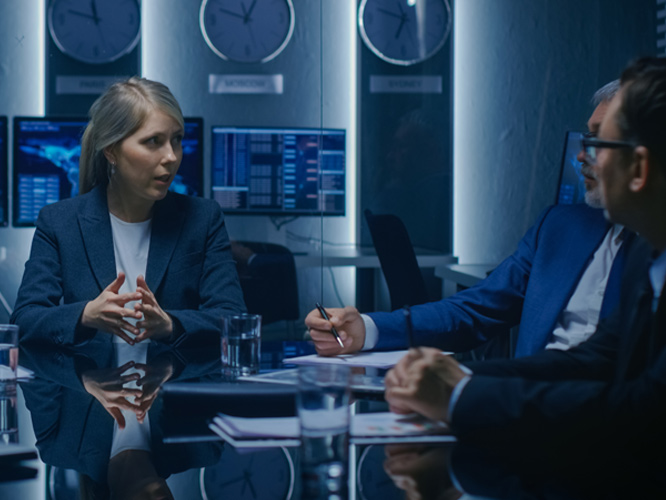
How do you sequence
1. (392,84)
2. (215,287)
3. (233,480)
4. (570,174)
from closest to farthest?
(233,480) → (215,287) → (570,174) → (392,84)

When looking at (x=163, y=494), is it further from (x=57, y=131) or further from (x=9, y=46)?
(x=9, y=46)

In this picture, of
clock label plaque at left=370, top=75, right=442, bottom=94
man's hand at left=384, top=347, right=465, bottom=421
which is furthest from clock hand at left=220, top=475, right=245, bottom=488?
clock label plaque at left=370, top=75, right=442, bottom=94

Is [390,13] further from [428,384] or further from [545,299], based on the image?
[428,384]

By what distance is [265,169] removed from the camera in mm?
4469

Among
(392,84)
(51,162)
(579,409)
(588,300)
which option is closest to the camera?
(579,409)

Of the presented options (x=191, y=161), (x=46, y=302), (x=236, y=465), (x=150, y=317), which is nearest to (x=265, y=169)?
(x=191, y=161)

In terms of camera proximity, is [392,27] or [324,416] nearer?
[324,416]

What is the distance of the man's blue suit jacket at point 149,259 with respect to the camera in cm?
218

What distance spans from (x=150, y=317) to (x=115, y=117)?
81cm

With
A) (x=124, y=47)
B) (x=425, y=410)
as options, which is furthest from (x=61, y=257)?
(x=124, y=47)

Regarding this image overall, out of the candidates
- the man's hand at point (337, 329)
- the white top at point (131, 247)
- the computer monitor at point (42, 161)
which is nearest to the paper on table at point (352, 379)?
the man's hand at point (337, 329)

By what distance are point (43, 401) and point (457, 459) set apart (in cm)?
75

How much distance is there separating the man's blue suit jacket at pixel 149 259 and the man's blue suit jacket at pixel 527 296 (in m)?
0.58

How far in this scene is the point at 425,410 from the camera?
1062 millimetres
